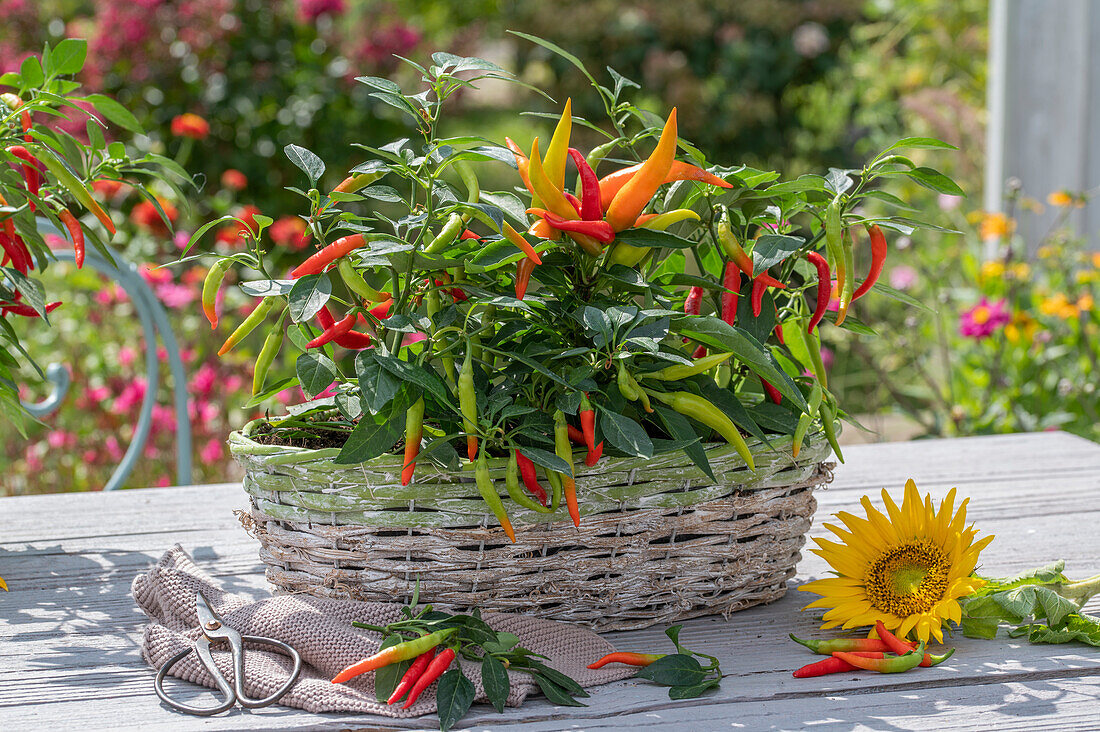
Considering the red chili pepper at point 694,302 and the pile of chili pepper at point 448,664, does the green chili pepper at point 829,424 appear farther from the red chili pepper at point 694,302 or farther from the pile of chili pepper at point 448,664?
the pile of chili pepper at point 448,664

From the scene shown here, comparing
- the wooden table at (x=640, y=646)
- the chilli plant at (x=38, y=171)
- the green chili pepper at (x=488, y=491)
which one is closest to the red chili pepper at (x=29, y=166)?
the chilli plant at (x=38, y=171)

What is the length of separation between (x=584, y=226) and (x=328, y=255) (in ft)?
0.53

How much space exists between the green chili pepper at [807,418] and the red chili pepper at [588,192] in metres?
0.20

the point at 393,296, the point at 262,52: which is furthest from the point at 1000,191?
the point at 393,296

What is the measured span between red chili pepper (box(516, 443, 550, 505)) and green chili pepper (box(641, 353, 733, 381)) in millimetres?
97

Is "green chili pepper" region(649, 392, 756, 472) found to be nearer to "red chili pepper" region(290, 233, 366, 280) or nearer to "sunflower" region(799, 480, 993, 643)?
"sunflower" region(799, 480, 993, 643)

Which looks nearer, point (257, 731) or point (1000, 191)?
point (257, 731)

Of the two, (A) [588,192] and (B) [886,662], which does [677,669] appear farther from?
(A) [588,192]

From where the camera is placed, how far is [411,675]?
637 mm

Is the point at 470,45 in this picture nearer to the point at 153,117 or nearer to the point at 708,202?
the point at 153,117

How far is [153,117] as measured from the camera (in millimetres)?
2947

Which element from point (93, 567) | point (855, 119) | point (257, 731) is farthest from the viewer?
point (855, 119)

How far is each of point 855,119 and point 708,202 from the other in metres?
3.87

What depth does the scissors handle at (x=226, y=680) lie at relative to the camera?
64 cm
